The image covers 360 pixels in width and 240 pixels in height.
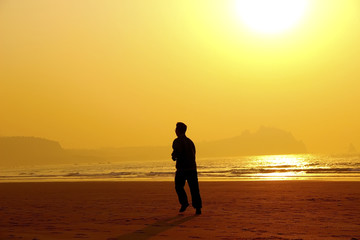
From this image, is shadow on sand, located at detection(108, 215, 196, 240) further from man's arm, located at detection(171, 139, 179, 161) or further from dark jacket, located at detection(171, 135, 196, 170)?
man's arm, located at detection(171, 139, 179, 161)

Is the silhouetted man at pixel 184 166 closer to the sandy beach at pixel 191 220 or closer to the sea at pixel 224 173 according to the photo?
the sandy beach at pixel 191 220

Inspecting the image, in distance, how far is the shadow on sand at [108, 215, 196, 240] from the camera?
752 centimetres

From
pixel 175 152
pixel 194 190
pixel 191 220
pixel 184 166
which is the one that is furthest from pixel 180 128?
pixel 191 220

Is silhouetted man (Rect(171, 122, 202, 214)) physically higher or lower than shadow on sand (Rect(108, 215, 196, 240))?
higher

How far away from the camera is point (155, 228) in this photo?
8492mm

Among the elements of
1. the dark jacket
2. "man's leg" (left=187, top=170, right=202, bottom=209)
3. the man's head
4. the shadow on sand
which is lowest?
the shadow on sand

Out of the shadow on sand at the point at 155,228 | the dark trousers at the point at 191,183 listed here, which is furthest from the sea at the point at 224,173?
the shadow on sand at the point at 155,228

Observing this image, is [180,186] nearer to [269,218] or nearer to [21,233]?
[269,218]

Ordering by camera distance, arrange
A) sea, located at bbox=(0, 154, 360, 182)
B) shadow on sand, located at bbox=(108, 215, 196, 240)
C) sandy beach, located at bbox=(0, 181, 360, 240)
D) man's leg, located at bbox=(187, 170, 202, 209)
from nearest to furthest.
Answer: shadow on sand, located at bbox=(108, 215, 196, 240) < sandy beach, located at bbox=(0, 181, 360, 240) < man's leg, located at bbox=(187, 170, 202, 209) < sea, located at bbox=(0, 154, 360, 182)

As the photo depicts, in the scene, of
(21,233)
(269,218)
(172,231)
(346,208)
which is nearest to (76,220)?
(21,233)

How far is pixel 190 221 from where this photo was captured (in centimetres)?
935

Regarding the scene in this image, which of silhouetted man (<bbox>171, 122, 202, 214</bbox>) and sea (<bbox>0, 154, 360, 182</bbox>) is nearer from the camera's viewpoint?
silhouetted man (<bbox>171, 122, 202, 214</bbox>)

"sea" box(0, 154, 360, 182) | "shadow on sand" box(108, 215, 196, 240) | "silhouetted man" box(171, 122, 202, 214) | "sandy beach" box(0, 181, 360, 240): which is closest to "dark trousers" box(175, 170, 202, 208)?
"silhouetted man" box(171, 122, 202, 214)

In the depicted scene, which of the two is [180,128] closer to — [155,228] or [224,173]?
[155,228]
